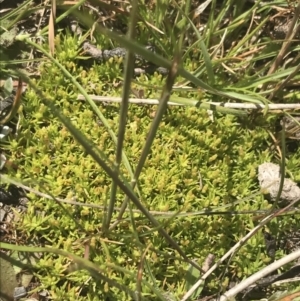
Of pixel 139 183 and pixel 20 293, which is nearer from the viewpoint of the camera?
pixel 20 293

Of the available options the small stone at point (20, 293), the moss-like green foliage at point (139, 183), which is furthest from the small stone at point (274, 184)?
the small stone at point (20, 293)

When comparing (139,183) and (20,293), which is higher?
(139,183)

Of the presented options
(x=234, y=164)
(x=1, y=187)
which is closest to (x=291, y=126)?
(x=234, y=164)

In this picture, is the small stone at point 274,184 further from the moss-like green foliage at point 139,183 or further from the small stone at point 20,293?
the small stone at point 20,293

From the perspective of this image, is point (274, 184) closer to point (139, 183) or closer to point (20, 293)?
point (139, 183)

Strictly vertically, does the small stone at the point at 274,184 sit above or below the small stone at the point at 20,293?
above

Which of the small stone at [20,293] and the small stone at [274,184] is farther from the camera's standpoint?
the small stone at [274,184]

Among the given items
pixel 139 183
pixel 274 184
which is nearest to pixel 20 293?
pixel 139 183

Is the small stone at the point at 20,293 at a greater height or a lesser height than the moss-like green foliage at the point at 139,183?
lesser

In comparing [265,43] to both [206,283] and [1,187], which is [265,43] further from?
[1,187]
